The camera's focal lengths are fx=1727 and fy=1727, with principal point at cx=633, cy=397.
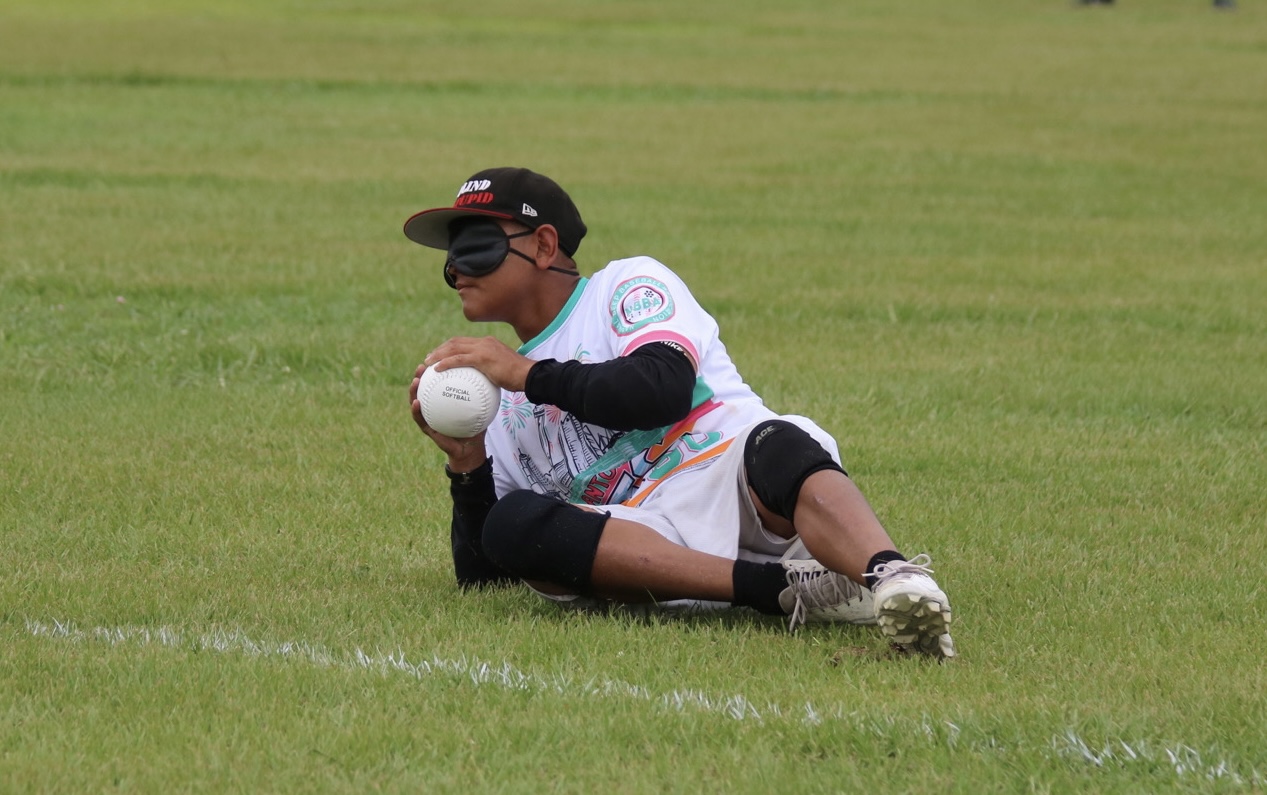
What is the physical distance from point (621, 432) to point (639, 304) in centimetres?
43

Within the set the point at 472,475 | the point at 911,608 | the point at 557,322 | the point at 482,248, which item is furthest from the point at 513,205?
the point at 911,608

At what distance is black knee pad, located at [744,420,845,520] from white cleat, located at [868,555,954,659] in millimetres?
382

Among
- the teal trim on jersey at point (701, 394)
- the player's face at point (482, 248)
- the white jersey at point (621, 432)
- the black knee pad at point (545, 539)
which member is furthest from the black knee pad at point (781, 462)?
the player's face at point (482, 248)

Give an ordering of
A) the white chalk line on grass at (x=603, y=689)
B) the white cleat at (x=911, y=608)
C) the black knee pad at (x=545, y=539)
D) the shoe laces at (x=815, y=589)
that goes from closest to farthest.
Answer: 1. the white chalk line on grass at (x=603, y=689)
2. the white cleat at (x=911, y=608)
3. the shoe laces at (x=815, y=589)
4. the black knee pad at (x=545, y=539)

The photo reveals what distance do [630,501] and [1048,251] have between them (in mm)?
9261

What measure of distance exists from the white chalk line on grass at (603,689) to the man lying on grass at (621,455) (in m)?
0.60

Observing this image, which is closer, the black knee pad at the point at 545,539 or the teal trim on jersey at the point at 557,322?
the black knee pad at the point at 545,539

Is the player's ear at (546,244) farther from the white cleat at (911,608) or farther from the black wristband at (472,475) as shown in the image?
the white cleat at (911,608)

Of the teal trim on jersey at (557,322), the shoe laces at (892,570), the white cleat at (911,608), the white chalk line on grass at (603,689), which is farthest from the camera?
the teal trim on jersey at (557,322)

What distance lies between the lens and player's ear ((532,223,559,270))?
17.0 ft

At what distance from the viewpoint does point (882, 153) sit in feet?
67.0

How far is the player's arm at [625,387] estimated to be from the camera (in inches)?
188

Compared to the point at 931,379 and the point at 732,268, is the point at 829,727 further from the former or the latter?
the point at 732,268

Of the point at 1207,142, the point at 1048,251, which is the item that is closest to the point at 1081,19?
the point at 1207,142
